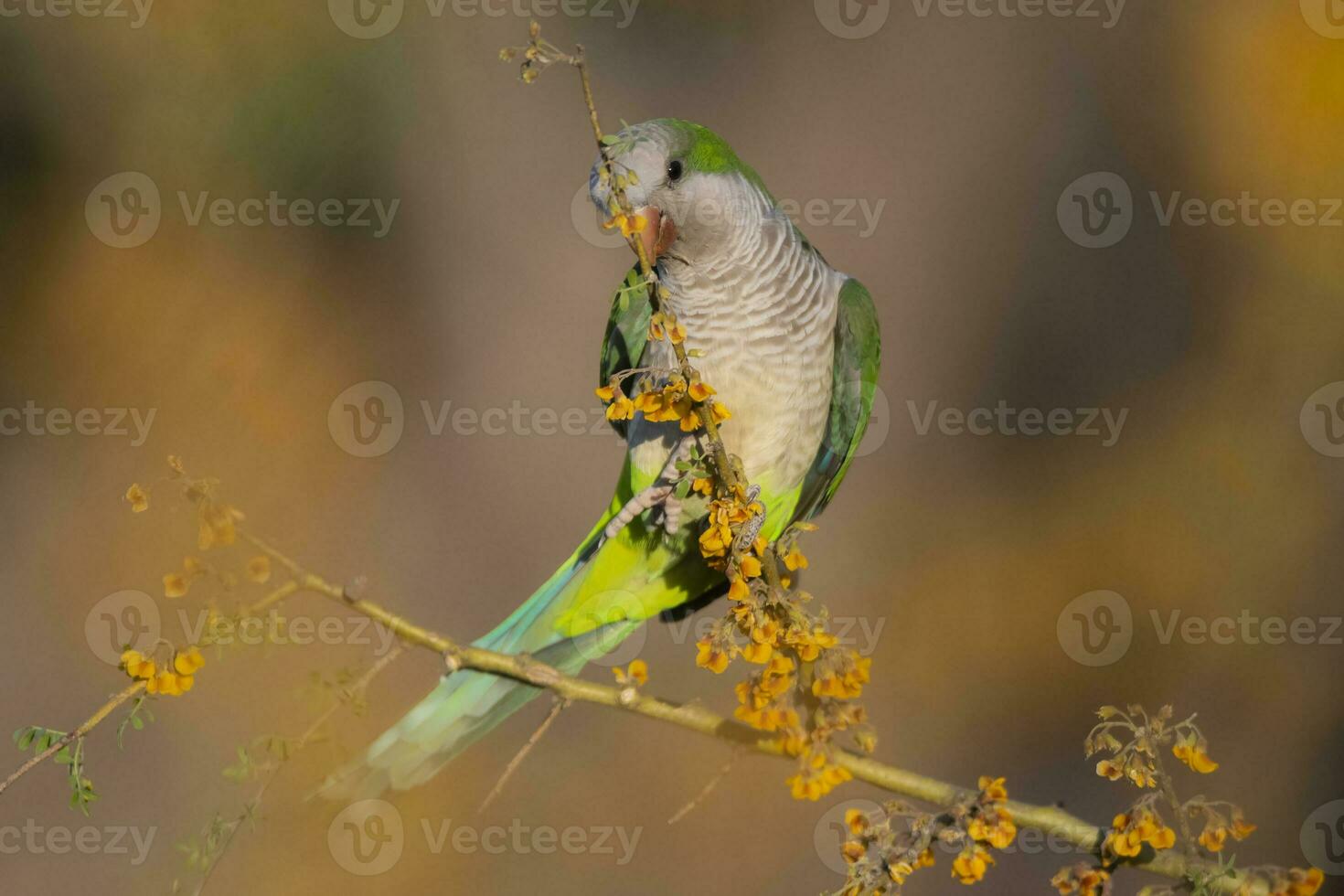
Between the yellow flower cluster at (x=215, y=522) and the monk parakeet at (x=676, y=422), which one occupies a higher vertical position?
the monk parakeet at (x=676, y=422)

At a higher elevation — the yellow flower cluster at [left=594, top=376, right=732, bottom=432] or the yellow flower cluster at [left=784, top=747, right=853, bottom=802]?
the yellow flower cluster at [left=594, top=376, right=732, bottom=432]

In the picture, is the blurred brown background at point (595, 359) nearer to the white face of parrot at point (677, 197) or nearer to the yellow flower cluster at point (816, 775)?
the white face of parrot at point (677, 197)

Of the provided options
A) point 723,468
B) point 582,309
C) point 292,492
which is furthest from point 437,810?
Result: point 723,468

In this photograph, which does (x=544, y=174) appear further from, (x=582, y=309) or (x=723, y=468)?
(x=723, y=468)

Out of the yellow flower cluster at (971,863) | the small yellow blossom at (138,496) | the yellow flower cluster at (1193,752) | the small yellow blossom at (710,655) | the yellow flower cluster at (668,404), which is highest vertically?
the yellow flower cluster at (668,404)

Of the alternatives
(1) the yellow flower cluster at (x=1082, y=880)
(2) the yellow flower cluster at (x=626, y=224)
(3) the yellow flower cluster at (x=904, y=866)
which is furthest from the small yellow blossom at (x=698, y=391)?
(1) the yellow flower cluster at (x=1082, y=880)

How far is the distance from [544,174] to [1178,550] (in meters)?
2.71

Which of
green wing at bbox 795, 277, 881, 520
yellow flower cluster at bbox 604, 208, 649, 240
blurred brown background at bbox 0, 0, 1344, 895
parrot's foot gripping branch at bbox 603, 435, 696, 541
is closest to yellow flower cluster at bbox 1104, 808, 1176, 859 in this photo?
yellow flower cluster at bbox 604, 208, 649, 240

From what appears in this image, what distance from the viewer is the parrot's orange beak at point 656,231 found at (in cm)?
175

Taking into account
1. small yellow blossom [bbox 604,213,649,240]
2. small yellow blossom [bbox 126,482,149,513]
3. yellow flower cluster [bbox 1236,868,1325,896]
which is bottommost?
yellow flower cluster [bbox 1236,868,1325,896]

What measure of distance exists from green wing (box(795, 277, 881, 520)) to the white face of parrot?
0.31 meters

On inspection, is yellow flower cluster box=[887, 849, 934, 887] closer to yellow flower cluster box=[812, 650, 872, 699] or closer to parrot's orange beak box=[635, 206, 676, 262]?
yellow flower cluster box=[812, 650, 872, 699]

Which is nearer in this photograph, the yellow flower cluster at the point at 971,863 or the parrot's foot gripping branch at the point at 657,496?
the yellow flower cluster at the point at 971,863

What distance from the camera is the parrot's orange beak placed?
5.74ft
